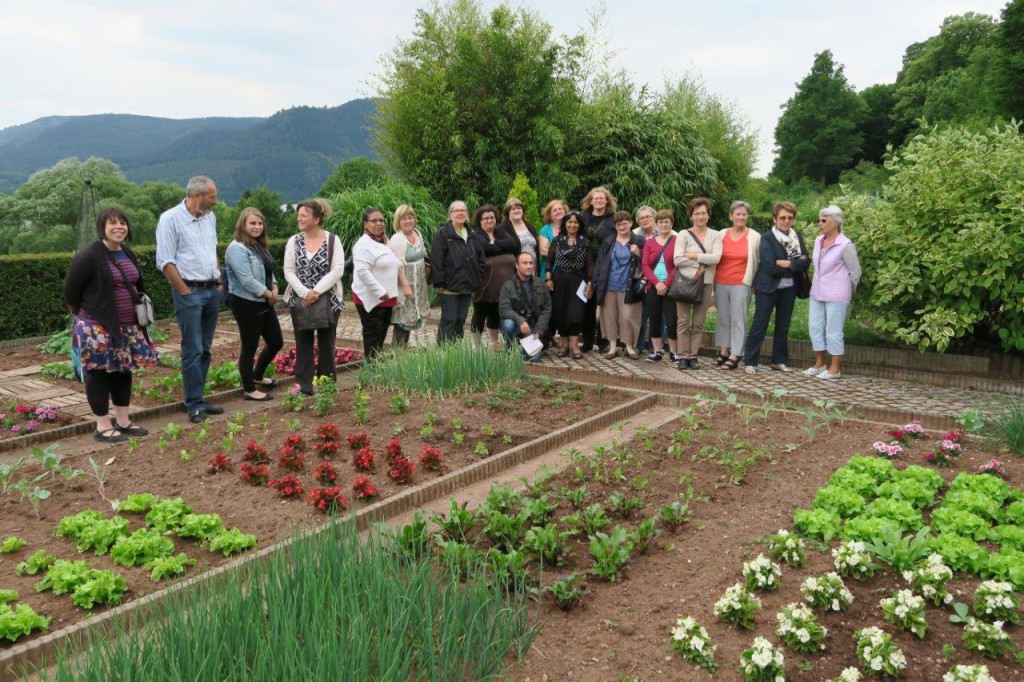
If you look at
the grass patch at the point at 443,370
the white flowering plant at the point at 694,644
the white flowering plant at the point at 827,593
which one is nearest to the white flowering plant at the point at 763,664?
the white flowering plant at the point at 694,644

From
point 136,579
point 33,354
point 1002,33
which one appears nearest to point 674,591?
point 136,579

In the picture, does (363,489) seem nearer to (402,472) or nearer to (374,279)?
(402,472)

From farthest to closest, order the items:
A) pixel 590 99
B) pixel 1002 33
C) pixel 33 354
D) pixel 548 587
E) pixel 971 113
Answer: pixel 971 113 < pixel 1002 33 < pixel 590 99 < pixel 33 354 < pixel 548 587

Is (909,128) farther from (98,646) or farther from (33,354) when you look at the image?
(98,646)

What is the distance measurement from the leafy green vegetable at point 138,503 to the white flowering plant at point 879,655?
348 cm

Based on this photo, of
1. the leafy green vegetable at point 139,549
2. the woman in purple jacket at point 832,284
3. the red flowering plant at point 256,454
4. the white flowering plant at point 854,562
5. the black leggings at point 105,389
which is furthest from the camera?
the woman in purple jacket at point 832,284

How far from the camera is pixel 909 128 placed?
1865 inches

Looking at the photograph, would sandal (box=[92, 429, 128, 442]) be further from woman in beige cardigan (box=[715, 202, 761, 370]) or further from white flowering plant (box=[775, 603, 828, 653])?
woman in beige cardigan (box=[715, 202, 761, 370])

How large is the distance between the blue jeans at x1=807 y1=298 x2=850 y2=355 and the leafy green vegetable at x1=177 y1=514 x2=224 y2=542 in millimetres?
6114

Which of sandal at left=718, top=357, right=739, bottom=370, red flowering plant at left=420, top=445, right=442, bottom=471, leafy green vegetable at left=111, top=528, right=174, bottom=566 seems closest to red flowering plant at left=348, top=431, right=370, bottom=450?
red flowering plant at left=420, top=445, right=442, bottom=471

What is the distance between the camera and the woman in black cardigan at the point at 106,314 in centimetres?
561

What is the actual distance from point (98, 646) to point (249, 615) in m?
0.42

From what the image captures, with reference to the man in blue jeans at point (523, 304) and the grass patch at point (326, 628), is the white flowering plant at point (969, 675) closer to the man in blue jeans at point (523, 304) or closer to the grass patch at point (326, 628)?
the grass patch at point (326, 628)

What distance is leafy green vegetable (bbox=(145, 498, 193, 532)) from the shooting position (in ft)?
13.2
